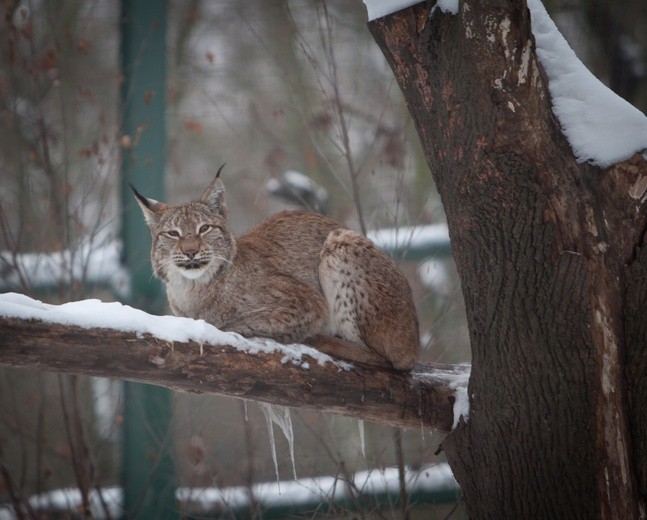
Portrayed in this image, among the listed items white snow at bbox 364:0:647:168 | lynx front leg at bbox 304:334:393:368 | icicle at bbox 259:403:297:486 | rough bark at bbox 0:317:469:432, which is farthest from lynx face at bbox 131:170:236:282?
white snow at bbox 364:0:647:168

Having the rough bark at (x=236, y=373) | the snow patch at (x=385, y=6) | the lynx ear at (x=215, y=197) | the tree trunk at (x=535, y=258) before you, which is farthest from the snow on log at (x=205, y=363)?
the snow patch at (x=385, y=6)

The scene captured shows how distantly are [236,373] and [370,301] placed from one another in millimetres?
1137

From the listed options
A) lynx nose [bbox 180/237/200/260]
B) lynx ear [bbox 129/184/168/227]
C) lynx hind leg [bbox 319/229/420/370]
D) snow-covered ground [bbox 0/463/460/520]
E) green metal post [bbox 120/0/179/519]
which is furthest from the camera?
green metal post [bbox 120/0/179/519]

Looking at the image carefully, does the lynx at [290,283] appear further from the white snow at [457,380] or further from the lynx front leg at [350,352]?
the white snow at [457,380]

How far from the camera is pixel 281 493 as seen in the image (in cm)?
681

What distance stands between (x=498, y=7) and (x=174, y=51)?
6.12 m

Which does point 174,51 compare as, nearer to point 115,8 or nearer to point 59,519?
point 115,8

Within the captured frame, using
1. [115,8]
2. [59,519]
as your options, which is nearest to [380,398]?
[59,519]

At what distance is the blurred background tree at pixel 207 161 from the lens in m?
7.05

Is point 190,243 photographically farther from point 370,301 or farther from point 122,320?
point 122,320

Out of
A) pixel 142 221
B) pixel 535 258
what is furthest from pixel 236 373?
pixel 142 221

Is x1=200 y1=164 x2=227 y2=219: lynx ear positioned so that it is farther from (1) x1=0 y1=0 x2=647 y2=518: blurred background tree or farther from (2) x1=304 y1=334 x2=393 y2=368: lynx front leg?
(2) x1=304 y1=334 x2=393 y2=368: lynx front leg

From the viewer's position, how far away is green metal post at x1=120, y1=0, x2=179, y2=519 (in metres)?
7.39

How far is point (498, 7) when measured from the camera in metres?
4.07
